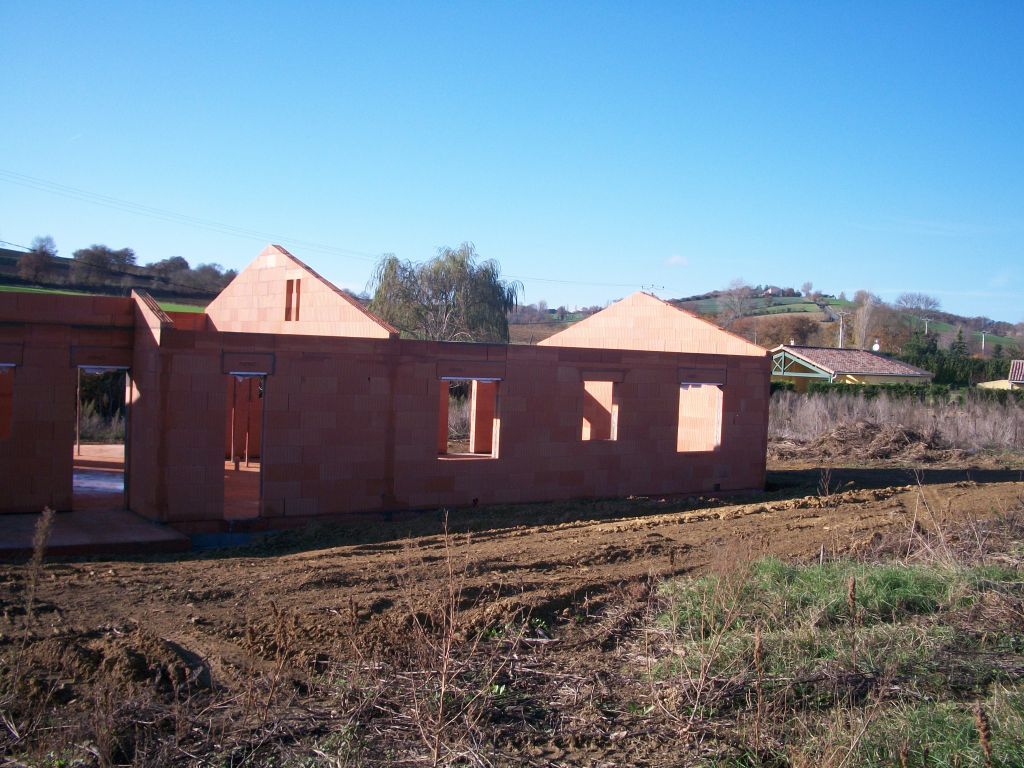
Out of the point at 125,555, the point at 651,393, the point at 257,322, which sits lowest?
the point at 125,555

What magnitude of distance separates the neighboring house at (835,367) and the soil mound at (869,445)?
45.4ft

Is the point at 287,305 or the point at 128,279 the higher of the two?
the point at 128,279

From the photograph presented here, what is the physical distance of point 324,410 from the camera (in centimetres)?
1254

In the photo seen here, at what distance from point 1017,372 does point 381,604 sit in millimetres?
47155

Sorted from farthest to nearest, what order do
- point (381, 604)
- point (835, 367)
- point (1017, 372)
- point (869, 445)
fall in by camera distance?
point (1017, 372)
point (835, 367)
point (869, 445)
point (381, 604)

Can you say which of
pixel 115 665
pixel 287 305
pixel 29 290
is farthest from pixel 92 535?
pixel 29 290

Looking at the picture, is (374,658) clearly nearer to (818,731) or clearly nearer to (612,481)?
(818,731)

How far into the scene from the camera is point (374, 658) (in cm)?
594

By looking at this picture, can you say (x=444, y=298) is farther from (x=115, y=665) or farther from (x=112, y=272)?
(x=115, y=665)

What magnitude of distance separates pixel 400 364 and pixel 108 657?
7.84 meters

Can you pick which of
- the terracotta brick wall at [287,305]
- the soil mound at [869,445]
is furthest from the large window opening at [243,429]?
the soil mound at [869,445]

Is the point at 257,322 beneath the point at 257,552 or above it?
above

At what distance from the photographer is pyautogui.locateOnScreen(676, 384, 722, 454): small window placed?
17.2m

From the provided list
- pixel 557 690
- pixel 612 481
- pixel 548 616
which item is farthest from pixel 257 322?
pixel 557 690
